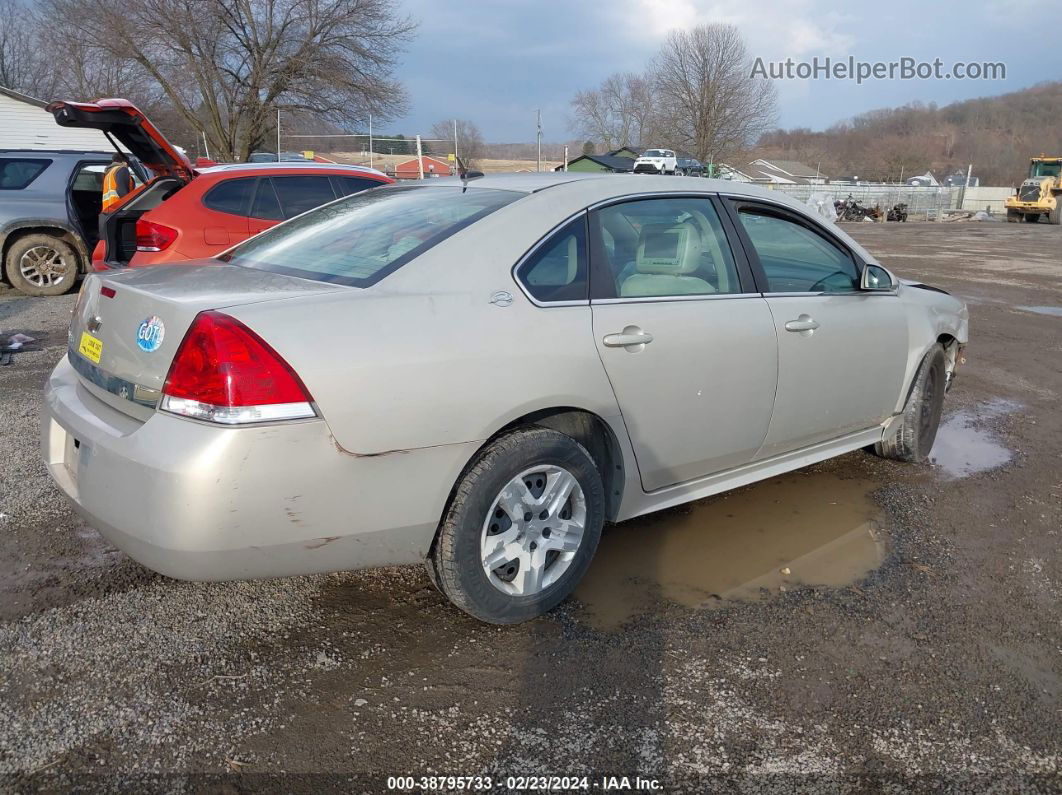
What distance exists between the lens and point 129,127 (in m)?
6.86

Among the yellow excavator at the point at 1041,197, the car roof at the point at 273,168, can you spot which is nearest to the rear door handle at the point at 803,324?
the car roof at the point at 273,168

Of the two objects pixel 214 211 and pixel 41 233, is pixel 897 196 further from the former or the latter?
pixel 214 211

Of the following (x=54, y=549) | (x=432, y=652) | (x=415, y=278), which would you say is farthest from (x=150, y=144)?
(x=432, y=652)

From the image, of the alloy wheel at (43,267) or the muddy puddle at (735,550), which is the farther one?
the alloy wheel at (43,267)

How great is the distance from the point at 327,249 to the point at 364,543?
47.9 inches

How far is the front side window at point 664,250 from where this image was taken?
10.1 ft

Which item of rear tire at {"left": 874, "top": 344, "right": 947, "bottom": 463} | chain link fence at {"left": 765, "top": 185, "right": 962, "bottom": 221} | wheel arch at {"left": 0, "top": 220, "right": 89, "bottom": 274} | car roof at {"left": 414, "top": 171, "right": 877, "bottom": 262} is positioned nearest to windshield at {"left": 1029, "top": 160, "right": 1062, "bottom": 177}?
chain link fence at {"left": 765, "top": 185, "right": 962, "bottom": 221}

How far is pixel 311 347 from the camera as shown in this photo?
228cm

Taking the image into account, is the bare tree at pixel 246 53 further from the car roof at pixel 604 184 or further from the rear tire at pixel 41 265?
the car roof at pixel 604 184

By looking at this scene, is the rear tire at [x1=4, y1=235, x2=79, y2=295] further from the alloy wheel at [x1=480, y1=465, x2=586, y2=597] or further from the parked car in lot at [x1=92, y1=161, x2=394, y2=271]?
the alloy wheel at [x1=480, y1=465, x2=586, y2=597]

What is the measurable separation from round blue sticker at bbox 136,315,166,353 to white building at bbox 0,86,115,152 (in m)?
26.0

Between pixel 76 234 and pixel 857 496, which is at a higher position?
pixel 76 234

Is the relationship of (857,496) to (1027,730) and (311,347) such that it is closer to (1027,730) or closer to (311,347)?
(1027,730)

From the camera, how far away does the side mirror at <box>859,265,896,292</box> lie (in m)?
3.94
